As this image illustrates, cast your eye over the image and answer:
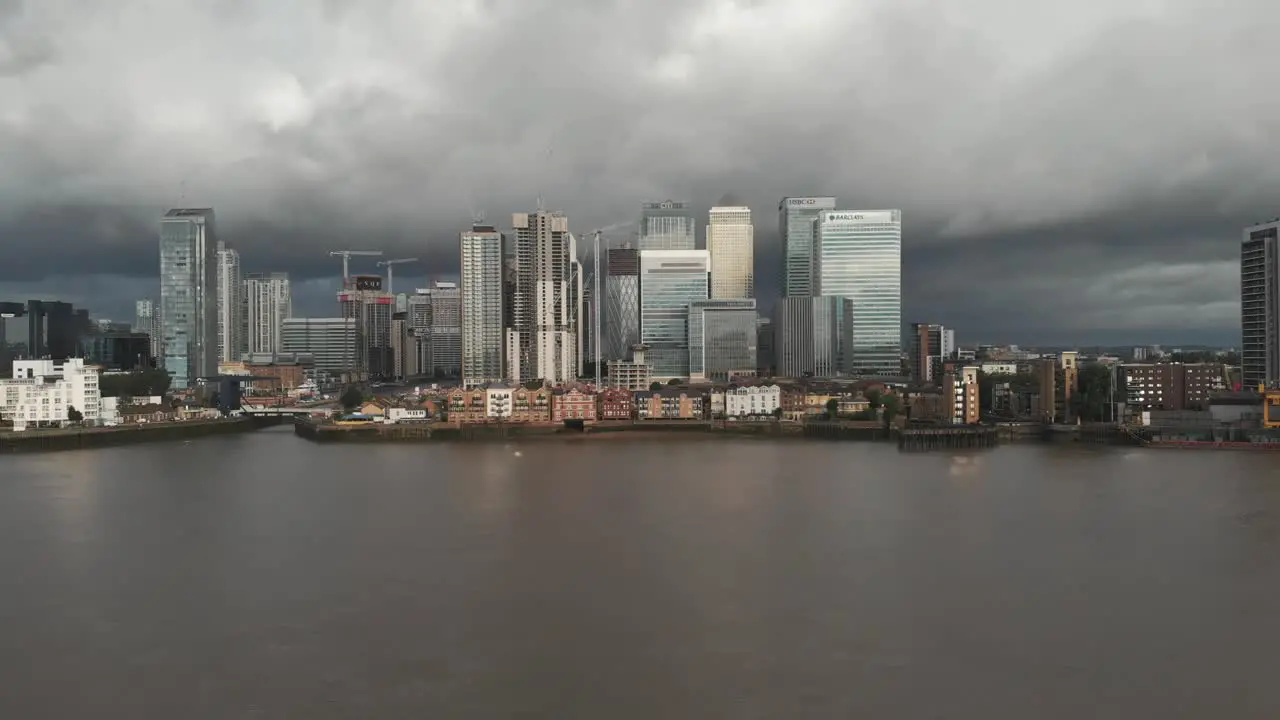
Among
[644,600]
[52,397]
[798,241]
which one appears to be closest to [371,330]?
[798,241]

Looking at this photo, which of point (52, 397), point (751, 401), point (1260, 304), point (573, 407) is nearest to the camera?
point (52, 397)

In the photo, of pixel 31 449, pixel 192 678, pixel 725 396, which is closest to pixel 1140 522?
pixel 192 678

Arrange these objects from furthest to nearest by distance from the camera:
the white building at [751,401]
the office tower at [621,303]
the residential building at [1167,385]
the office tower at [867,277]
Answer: the office tower at [621,303], the office tower at [867,277], the white building at [751,401], the residential building at [1167,385]

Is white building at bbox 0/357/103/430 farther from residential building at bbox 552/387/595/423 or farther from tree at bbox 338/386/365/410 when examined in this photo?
residential building at bbox 552/387/595/423

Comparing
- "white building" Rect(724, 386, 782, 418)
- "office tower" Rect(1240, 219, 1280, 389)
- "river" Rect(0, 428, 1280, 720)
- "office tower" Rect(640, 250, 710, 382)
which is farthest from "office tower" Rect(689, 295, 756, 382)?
"river" Rect(0, 428, 1280, 720)

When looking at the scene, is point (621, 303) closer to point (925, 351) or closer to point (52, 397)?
point (925, 351)

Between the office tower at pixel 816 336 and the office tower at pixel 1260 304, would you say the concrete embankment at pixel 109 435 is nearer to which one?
the office tower at pixel 816 336

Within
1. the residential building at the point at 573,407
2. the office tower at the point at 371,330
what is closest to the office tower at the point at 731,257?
the office tower at the point at 371,330
